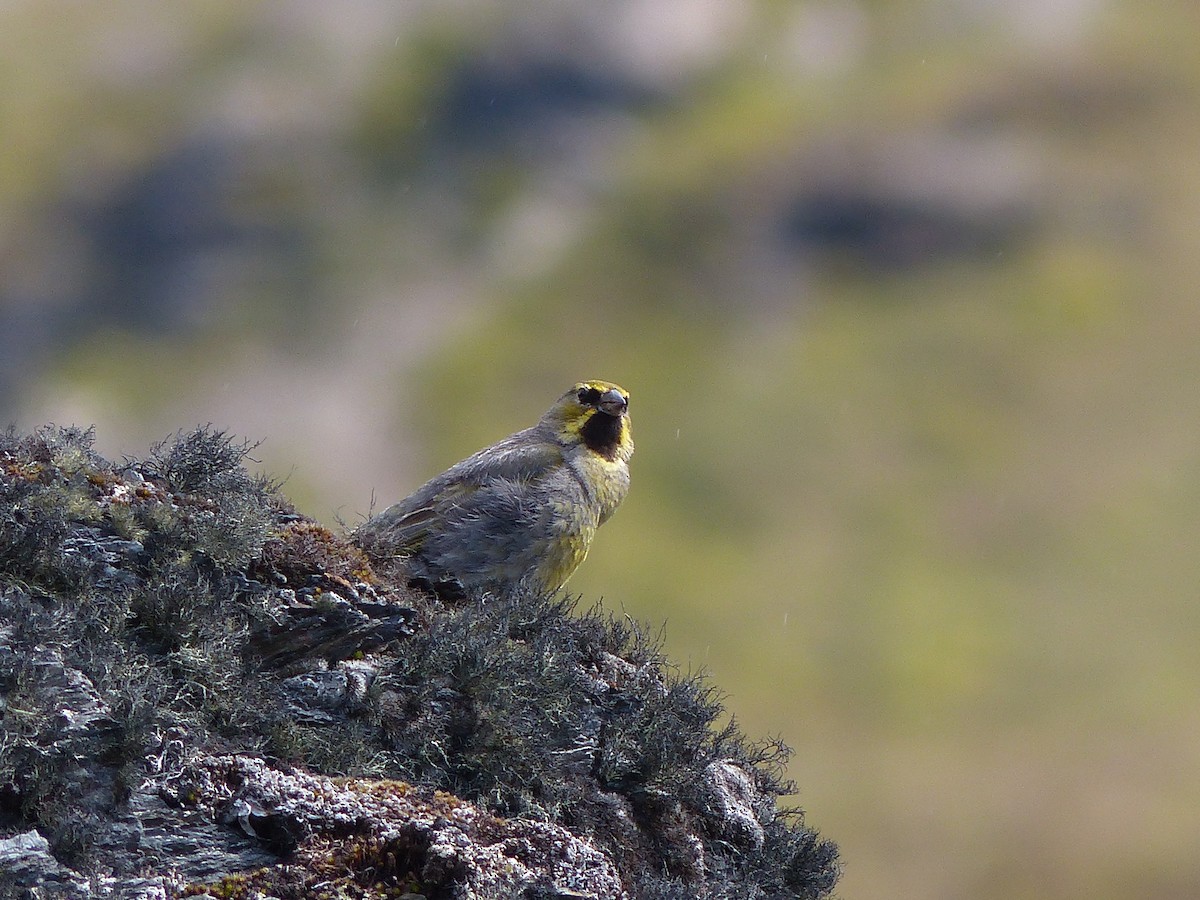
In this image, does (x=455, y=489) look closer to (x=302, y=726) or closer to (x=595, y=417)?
(x=595, y=417)

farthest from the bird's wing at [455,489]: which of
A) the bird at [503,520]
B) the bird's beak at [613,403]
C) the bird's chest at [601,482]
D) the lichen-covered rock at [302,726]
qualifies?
the lichen-covered rock at [302,726]

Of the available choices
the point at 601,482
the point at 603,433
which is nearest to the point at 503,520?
the point at 601,482

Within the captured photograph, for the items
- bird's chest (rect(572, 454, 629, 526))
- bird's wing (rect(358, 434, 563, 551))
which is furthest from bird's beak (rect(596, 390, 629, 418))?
bird's wing (rect(358, 434, 563, 551))

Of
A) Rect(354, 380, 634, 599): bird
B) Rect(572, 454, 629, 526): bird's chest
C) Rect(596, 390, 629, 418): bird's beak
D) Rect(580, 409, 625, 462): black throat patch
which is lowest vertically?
Rect(354, 380, 634, 599): bird

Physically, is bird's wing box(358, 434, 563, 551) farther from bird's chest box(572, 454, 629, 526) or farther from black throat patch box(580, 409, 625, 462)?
black throat patch box(580, 409, 625, 462)

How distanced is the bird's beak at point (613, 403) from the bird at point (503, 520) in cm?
51

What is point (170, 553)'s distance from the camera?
9.06m

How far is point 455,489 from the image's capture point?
1259 centimetres

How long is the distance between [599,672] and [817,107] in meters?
184

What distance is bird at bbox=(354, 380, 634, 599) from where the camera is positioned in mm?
11922

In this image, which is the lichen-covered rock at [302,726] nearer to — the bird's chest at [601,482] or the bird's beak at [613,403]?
the bird's chest at [601,482]

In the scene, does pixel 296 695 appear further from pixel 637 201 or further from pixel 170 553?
pixel 637 201

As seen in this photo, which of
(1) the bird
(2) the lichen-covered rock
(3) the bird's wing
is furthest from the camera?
(3) the bird's wing

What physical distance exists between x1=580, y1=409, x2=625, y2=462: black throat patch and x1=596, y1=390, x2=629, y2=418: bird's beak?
4cm
